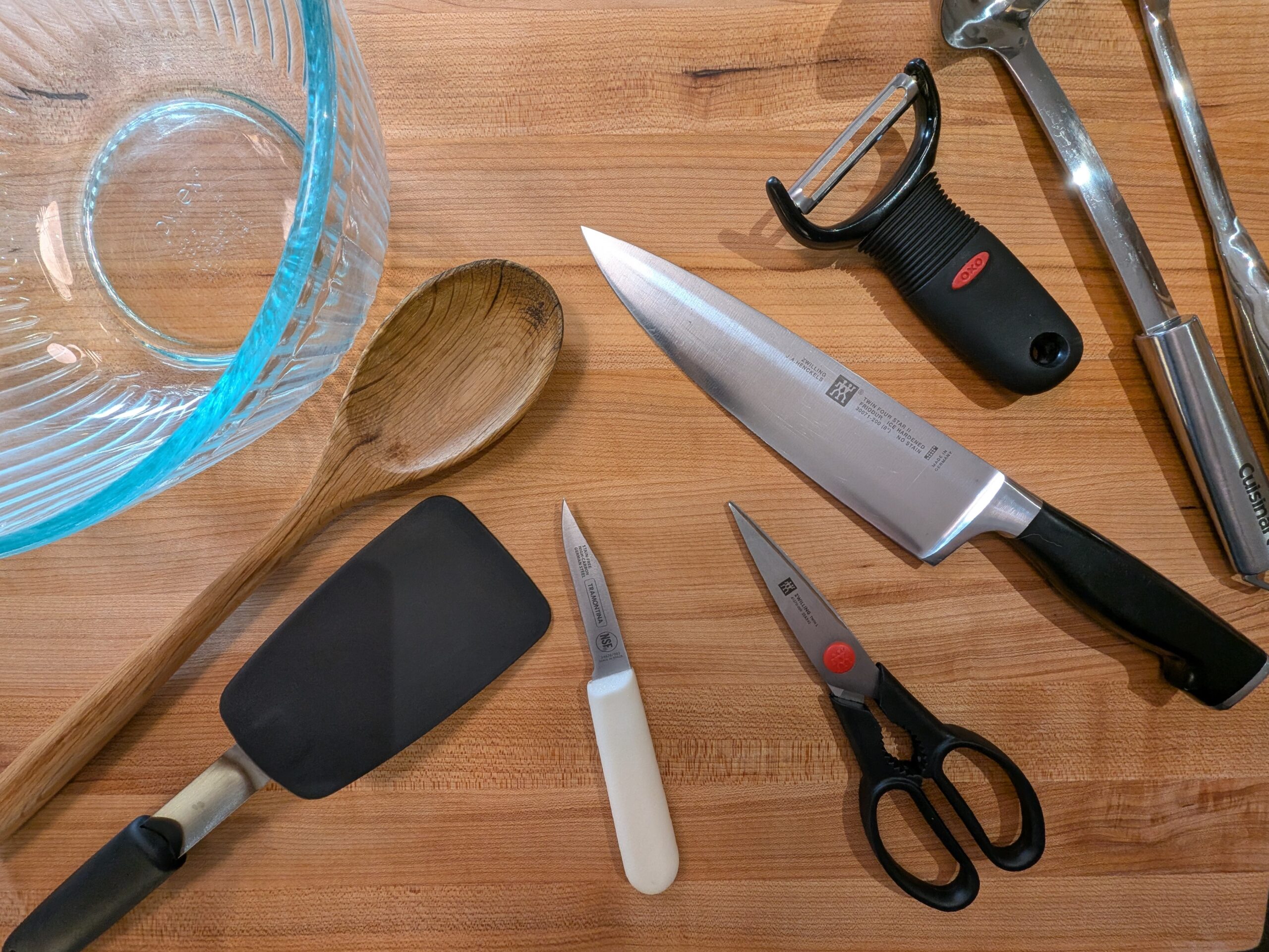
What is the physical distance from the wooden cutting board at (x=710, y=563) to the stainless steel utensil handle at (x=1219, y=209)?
0.01 metres

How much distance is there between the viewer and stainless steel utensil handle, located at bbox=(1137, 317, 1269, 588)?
1.57ft

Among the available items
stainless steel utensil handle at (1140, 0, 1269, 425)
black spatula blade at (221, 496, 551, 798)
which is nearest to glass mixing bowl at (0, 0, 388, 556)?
black spatula blade at (221, 496, 551, 798)

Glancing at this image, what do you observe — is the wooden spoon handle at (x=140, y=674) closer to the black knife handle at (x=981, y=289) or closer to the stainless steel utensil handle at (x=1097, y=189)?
the black knife handle at (x=981, y=289)

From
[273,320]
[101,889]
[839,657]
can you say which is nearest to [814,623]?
[839,657]

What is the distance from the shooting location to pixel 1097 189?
1.60ft

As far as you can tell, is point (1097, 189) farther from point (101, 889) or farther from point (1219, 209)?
point (101, 889)

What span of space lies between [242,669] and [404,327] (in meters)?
0.24

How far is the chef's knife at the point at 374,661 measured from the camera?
0.49 metres

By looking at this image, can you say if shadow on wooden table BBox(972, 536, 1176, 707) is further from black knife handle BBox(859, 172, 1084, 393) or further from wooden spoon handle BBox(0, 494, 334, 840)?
wooden spoon handle BBox(0, 494, 334, 840)

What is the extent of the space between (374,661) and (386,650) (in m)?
0.01

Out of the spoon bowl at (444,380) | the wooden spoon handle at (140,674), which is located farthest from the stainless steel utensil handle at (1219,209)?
the wooden spoon handle at (140,674)

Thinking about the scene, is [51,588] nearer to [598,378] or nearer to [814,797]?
[598,378]

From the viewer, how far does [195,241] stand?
1.59 ft

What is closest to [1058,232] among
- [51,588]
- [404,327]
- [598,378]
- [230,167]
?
[598,378]
